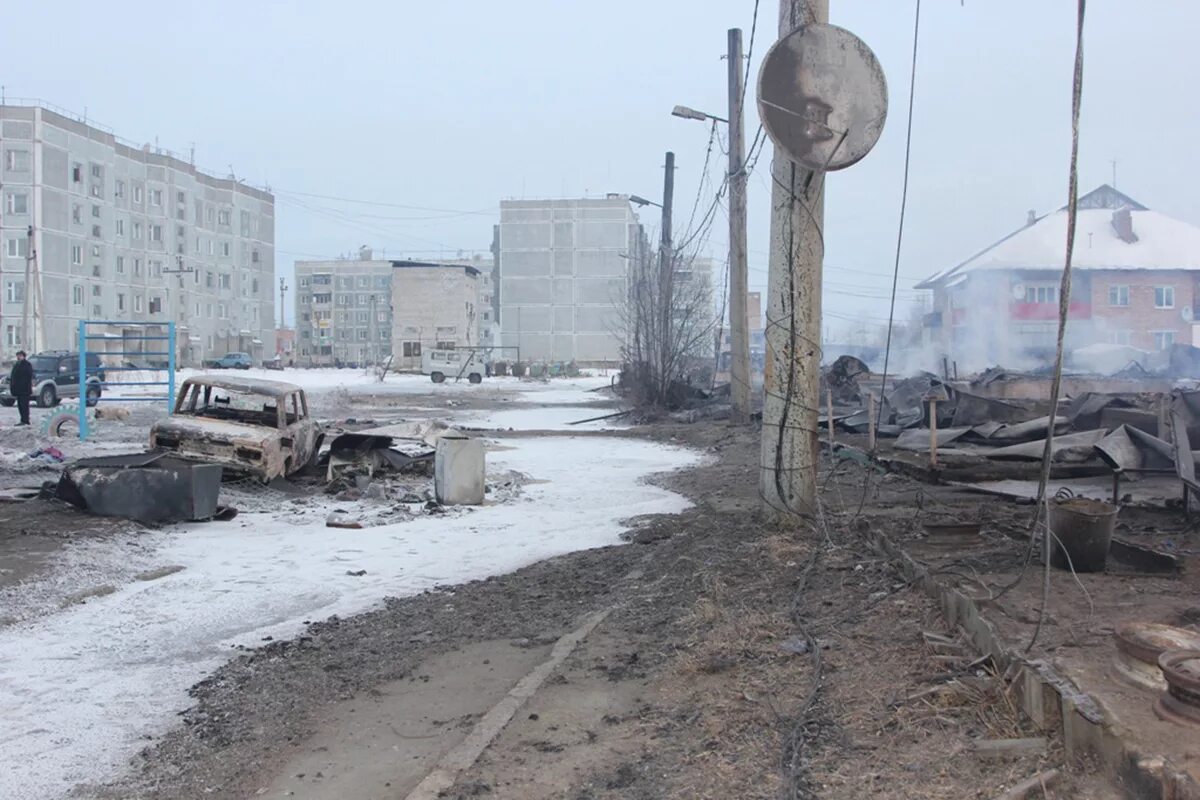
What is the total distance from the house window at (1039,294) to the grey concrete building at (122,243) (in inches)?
1942

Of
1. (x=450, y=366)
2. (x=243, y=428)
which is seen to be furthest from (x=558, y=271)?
(x=243, y=428)

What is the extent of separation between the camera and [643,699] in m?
4.87

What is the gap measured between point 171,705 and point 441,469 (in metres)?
6.97

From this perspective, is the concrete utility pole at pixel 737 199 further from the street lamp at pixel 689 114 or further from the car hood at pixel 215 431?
the car hood at pixel 215 431

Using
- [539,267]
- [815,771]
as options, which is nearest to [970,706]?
[815,771]

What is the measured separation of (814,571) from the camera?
7.04 metres

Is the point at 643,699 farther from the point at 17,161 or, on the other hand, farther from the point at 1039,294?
the point at 17,161

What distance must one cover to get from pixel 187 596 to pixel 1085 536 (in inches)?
249

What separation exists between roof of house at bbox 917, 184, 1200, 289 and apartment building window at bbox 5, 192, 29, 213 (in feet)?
213

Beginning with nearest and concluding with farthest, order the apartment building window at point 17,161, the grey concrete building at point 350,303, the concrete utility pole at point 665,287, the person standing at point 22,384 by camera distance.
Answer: the person standing at point 22,384 < the concrete utility pole at point 665,287 < the apartment building window at point 17,161 < the grey concrete building at point 350,303

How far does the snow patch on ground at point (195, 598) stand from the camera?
4.69 meters

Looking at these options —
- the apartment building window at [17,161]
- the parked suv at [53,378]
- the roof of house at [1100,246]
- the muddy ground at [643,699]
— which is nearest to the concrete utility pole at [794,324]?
the muddy ground at [643,699]

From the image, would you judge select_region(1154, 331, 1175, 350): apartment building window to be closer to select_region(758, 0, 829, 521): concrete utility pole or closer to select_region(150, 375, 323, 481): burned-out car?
select_region(150, 375, 323, 481): burned-out car

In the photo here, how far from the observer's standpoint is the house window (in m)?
49.1
